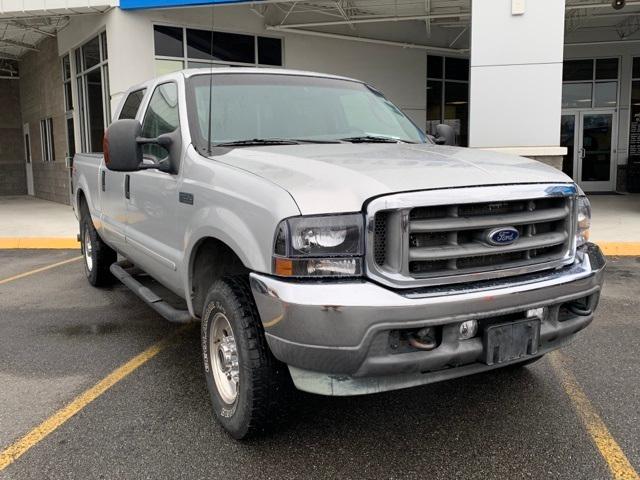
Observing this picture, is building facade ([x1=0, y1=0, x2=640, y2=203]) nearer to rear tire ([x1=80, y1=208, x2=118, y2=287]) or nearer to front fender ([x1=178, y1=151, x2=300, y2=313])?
rear tire ([x1=80, y1=208, x2=118, y2=287])

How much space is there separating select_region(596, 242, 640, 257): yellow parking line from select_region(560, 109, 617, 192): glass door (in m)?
8.91

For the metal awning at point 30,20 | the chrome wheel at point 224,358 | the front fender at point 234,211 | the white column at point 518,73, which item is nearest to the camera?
the front fender at point 234,211

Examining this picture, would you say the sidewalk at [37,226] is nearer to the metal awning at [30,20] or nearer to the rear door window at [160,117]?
the metal awning at [30,20]

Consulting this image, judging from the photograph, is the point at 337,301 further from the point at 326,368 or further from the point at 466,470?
the point at 466,470

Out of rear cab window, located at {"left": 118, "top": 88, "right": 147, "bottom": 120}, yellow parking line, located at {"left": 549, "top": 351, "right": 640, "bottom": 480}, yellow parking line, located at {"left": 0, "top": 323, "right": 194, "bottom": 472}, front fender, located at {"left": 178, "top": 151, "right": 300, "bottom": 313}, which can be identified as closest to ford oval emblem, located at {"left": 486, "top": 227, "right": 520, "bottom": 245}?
front fender, located at {"left": 178, "top": 151, "right": 300, "bottom": 313}

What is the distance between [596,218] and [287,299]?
10.4 metres

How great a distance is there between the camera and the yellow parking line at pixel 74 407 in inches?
125

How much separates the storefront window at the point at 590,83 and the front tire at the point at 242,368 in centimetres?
1614

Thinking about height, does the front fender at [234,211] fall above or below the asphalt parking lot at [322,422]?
above

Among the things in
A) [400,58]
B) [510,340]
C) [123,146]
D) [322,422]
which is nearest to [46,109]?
[400,58]

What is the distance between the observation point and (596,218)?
37.7 ft

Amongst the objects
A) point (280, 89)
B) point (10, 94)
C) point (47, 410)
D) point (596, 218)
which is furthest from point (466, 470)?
point (10, 94)

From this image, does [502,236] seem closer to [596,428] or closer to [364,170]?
[364,170]

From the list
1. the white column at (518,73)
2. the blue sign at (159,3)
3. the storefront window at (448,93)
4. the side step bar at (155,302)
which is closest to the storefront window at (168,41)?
the blue sign at (159,3)
